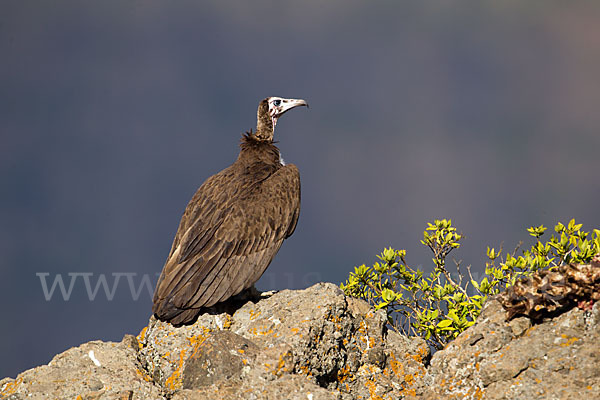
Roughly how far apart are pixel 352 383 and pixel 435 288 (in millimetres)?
2318

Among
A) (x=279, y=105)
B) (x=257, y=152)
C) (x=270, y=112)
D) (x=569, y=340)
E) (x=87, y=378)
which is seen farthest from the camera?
(x=279, y=105)

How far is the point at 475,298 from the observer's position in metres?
9.02

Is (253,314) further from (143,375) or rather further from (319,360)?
(143,375)

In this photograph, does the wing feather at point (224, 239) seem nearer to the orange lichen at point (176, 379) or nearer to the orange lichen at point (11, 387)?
the orange lichen at point (176, 379)

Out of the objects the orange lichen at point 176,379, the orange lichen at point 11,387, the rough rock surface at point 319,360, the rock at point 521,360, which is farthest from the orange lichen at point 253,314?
the orange lichen at point 11,387

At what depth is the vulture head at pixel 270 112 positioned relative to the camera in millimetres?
12534

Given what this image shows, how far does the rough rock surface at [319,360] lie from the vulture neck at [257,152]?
3062mm

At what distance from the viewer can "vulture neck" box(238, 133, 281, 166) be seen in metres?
11.4

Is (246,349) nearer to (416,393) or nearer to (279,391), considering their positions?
(279,391)

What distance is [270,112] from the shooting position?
1279 cm

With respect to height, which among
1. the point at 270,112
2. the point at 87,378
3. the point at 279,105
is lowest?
the point at 87,378

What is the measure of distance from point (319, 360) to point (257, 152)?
4958 millimetres

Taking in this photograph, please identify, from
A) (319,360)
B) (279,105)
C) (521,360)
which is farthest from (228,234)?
(521,360)

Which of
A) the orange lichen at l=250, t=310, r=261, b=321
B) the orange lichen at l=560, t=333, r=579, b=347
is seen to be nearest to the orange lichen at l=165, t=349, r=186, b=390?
the orange lichen at l=250, t=310, r=261, b=321
